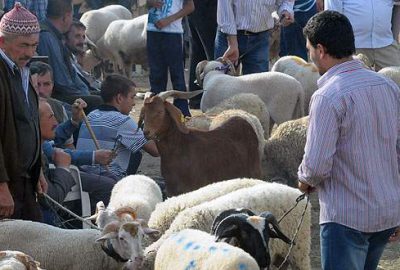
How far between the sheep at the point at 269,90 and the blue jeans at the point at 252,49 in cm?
41

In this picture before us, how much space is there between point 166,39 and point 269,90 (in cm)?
160

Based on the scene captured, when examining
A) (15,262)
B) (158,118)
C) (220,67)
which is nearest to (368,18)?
(220,67)

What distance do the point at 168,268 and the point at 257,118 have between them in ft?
13.8

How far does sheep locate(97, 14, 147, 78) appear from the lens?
604 inches

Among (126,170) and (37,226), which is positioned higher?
(37,226)

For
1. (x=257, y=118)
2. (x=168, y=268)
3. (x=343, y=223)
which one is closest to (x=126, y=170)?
(x=257, y=118)

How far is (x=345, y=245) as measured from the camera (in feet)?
14.8

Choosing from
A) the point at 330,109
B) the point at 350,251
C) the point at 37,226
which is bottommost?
the point at 37,226

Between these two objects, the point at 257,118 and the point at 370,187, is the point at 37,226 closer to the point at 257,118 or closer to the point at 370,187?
the point at 370,187

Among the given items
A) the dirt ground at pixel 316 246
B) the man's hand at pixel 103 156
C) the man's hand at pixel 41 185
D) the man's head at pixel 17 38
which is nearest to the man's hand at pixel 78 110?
the man's hand at pixel 103 156

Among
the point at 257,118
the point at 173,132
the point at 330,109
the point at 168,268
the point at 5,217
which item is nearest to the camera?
the point at 330,109

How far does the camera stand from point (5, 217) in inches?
223

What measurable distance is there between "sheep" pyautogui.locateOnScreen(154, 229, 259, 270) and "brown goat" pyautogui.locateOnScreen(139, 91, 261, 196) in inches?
88.6

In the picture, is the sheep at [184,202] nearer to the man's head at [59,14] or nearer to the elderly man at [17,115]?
the elderly man at [17,115]
